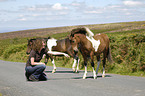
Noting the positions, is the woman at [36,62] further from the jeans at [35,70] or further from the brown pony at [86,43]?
the brown pony at [86,43]

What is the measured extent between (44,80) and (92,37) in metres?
3.04

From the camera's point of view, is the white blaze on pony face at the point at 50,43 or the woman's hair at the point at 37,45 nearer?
the woman's hair at the point at 37,45

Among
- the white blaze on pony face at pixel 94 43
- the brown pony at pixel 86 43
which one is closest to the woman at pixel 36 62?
the brown pony at pixel 86 43

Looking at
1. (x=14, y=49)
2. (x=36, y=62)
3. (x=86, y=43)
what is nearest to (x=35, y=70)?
(x=36, y=62)

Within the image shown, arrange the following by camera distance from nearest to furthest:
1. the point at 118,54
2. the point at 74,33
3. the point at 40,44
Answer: the point at 40,44
the point at 74,33
the point at 118,54

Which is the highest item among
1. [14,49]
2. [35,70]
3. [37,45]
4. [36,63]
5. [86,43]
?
[86,43]

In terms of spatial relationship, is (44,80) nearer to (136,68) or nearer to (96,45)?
(96,45)

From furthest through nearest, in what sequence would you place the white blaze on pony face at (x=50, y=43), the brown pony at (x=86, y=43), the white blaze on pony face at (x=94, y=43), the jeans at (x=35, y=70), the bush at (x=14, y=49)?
1. the bush at (x=14, y=49)
2. the white blaze on pony face at (x=50, y=43)
3. the white blaze on pony face at (x=94, y=43)
4. the brown pony at (x=86, y=43)
5. the jeans at (x=35, y=70)

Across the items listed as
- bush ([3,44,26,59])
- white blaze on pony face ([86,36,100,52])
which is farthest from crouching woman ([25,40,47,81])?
bush ([3,44,26,59])

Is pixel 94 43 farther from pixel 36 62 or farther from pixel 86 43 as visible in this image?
pixel 36 62

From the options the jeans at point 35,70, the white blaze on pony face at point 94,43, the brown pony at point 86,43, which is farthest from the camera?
the white blaze on pony face at point 94,43

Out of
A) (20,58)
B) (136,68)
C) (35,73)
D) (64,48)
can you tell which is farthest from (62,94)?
(20,58)

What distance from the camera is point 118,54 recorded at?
15.8m

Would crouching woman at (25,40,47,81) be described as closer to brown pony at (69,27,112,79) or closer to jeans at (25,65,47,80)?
jeans at (25,65,47,80)
